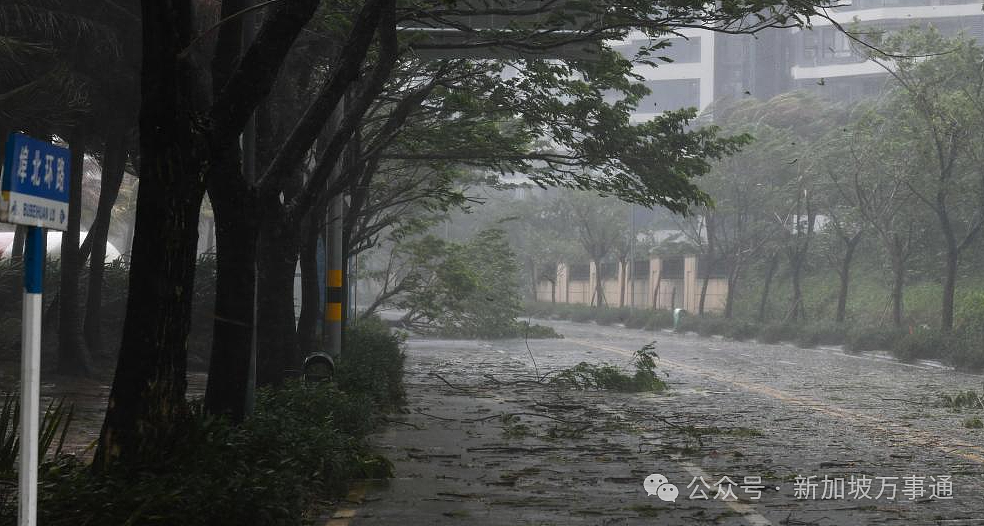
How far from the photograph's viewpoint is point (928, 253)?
5059 centimetres

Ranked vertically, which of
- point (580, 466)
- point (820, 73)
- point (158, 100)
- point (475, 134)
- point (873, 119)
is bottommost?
point (580, 466)

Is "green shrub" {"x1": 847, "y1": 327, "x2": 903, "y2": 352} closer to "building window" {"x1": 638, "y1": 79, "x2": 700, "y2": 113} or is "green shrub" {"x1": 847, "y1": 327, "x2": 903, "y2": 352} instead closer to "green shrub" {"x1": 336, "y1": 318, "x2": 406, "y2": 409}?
"green shrub" {"x1": 336, "y1": 318, "x2": 406, "y2": 409}

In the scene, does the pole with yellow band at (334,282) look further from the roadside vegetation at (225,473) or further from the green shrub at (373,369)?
the roadside vegetation at (225,473)

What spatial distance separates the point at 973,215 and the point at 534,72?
3428 cm

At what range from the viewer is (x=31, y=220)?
5.91 meters

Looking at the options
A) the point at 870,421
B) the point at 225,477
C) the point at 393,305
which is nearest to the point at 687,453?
the point at 870,421

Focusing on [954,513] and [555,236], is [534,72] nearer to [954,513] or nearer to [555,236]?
[954,513]

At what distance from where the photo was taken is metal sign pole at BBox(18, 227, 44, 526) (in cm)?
564

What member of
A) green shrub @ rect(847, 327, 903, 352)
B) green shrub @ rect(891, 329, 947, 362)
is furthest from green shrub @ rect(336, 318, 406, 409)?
green shrub @ rect(847, 327, 903, 352)

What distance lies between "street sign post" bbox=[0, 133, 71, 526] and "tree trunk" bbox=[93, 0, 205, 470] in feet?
7.24

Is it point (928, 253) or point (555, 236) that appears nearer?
point (928, 253)

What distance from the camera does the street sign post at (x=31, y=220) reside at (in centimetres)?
566

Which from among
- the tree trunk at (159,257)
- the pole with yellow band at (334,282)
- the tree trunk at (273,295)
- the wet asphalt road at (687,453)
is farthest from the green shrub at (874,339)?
the tree trunk at (159,257)

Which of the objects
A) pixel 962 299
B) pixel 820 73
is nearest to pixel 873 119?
pixel 962 299
